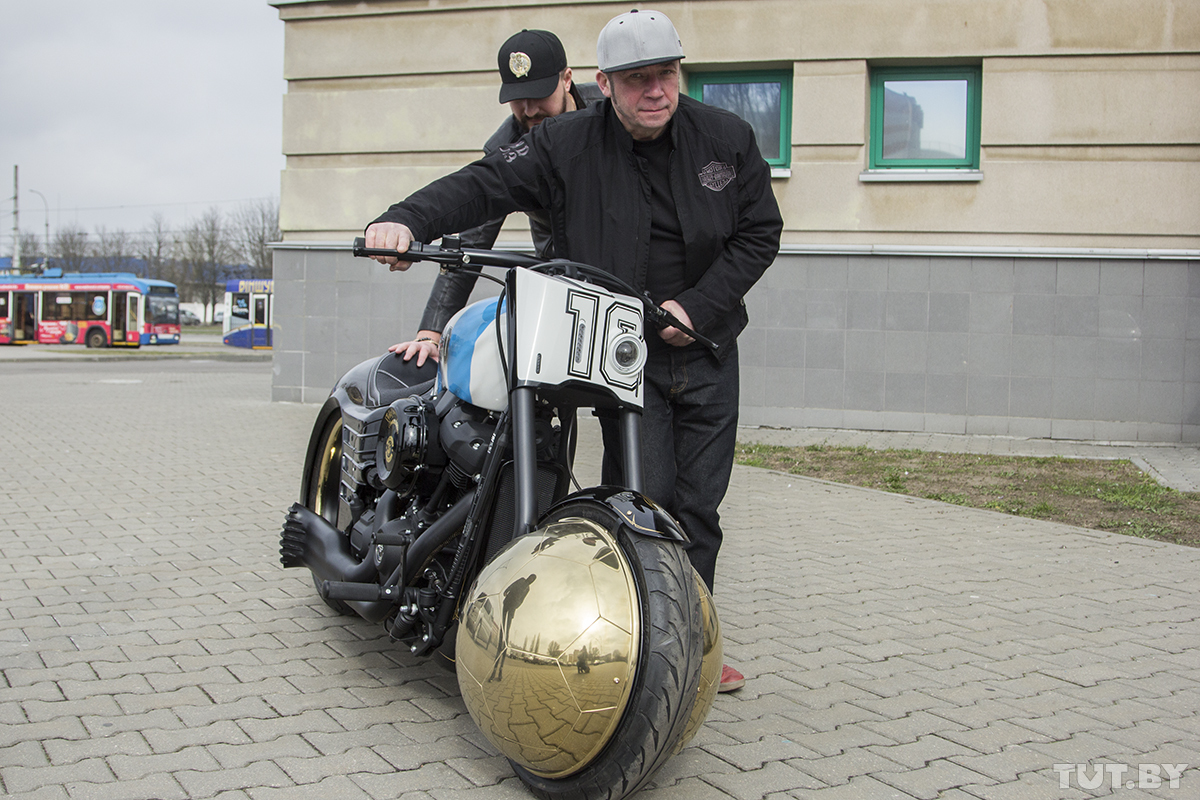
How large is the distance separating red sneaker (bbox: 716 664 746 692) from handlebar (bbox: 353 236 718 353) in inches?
41.7

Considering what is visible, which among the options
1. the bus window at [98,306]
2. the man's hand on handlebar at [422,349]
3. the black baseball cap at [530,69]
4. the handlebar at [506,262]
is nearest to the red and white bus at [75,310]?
the bus window at [98,306]

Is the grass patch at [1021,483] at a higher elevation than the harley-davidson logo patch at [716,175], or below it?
below

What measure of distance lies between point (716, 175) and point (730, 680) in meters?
1.52

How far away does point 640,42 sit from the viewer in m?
2.92

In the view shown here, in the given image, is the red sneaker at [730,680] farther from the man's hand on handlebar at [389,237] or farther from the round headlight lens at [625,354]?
the man's hand on handlebar at [389,237]

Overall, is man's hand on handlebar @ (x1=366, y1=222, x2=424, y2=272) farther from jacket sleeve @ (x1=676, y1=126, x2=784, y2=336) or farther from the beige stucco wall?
the beige stucco wall

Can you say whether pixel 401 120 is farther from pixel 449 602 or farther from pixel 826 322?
pixel 449 602

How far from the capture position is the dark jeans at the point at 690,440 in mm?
3303

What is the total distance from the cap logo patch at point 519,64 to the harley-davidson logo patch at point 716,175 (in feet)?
2.93

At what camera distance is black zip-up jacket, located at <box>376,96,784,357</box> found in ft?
10.3

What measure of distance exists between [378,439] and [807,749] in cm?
154

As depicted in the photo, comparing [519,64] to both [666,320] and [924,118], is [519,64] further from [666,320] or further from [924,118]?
[924,118]

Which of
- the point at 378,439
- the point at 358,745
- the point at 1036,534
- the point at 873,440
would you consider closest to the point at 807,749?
the point at 358,745

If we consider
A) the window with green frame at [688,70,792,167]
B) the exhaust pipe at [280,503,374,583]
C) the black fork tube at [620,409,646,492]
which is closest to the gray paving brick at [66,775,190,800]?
the exhaust pipe at [280,503,374,583]
